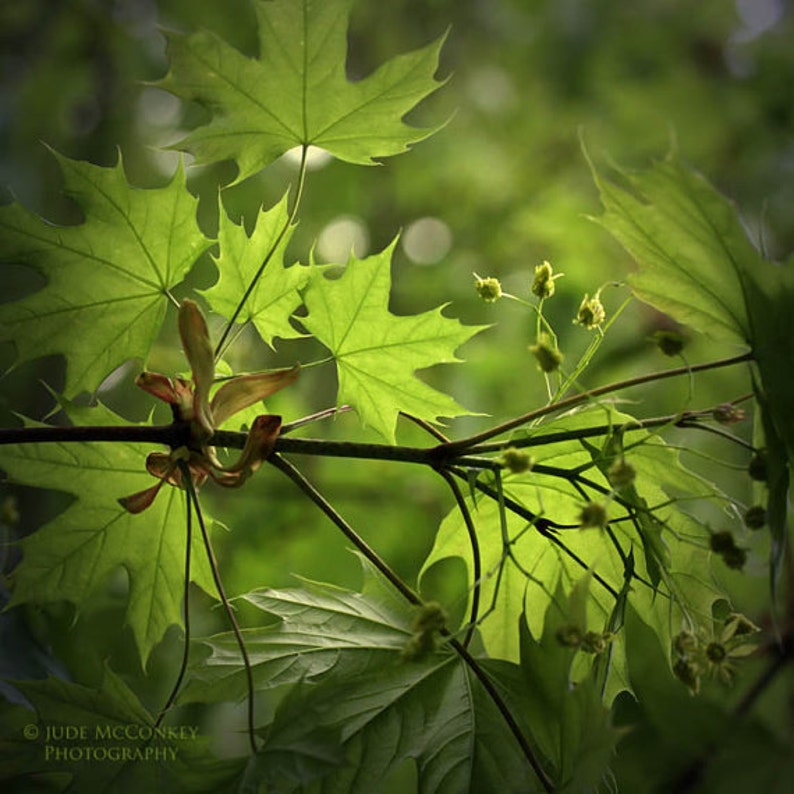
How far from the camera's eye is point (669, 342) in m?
0.65

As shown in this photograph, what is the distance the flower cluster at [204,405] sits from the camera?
2.12 ft

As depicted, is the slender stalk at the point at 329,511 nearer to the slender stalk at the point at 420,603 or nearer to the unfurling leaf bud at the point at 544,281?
the slender stalk at the point at 420,603

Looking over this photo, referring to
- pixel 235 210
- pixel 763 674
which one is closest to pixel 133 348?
pixel 763 674

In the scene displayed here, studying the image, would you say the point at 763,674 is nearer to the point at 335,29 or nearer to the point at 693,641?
the point at 693,641

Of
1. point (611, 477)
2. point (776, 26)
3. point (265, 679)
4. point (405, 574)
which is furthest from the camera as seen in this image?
point (776, 26)

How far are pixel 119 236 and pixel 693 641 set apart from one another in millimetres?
567

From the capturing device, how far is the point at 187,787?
0.63 meters

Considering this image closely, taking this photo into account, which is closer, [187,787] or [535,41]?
[187,787]

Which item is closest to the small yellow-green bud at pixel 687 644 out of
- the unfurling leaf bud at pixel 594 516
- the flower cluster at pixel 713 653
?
the flower cluster at pixel 713 653

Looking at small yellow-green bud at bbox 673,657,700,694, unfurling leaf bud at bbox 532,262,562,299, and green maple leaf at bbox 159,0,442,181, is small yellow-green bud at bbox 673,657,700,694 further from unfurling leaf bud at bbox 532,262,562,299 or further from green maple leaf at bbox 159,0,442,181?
green maple leaf at bbox 159,0,442,181

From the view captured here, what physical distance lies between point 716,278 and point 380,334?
28 cm

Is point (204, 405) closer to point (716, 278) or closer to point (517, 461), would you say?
point (517, 461)

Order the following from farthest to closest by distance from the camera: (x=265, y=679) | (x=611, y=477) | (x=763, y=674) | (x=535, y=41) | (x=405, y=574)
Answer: (x=535, y=41), (x=405, y=574), (x=763, y=674), (x=265, y=679), (x=611, y=477)

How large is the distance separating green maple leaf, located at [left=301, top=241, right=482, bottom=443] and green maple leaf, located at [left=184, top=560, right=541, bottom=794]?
16 centimetres
